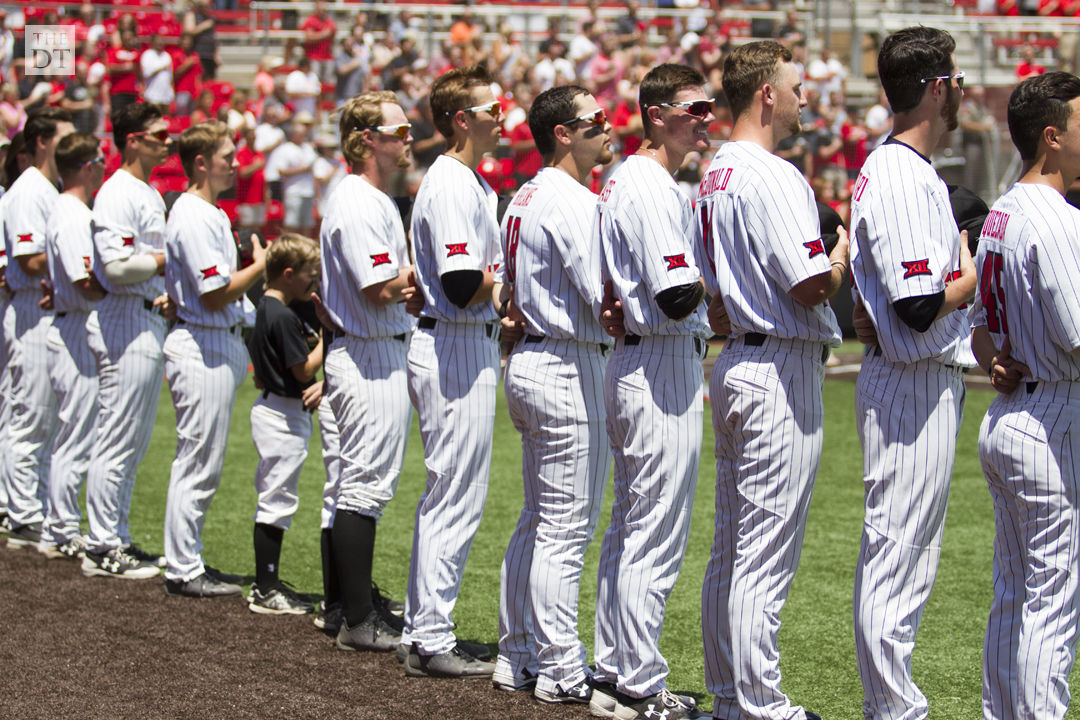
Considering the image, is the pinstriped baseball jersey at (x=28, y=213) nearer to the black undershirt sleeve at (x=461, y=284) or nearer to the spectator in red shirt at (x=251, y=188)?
the black undershirt sleeve at (x=461, y=284)

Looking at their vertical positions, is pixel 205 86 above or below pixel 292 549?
above

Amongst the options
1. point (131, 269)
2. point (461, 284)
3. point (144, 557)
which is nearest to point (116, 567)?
point (144, 557)

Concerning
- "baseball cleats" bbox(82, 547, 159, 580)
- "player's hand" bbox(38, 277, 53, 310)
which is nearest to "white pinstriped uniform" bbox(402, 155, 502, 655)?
"baseball cleats" bbox(82, 547, 159, 580)

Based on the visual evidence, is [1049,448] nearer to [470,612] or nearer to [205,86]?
[470,612]

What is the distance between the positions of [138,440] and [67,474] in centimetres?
75

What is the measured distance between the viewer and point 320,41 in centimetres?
1892

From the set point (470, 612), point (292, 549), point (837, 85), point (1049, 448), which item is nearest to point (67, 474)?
point (292, 549)

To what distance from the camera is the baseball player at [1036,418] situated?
3859mm

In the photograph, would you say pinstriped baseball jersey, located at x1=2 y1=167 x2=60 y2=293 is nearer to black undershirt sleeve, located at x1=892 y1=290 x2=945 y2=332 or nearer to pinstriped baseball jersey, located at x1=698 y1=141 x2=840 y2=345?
pinstriped baseball jersey, located at x1=698 y1=141 x2=840 y2=345

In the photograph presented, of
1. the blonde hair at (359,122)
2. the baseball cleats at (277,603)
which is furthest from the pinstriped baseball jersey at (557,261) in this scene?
the baseball cleats at (277,603)

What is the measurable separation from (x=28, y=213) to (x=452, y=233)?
4.02 meters

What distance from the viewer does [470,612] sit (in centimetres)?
638

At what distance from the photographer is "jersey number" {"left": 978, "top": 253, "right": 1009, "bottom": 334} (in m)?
4.03

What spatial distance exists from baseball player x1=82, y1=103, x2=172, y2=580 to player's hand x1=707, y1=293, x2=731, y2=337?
3.62 metres
